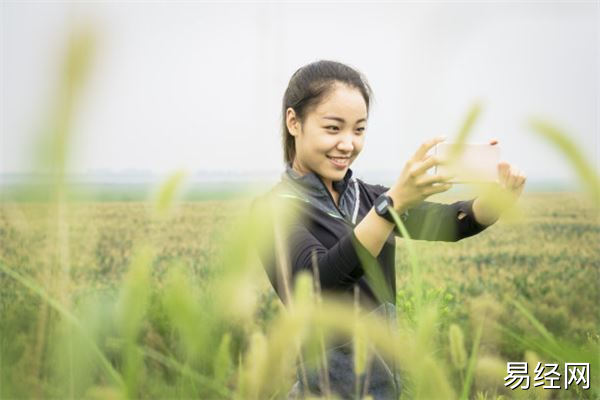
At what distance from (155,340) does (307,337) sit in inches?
74.8

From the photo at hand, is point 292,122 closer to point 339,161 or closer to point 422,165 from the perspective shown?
point 339,161

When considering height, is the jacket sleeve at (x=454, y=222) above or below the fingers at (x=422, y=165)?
below

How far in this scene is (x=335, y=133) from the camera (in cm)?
141

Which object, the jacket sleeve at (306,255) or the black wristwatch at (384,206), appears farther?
the black wristwatch at (384,206)

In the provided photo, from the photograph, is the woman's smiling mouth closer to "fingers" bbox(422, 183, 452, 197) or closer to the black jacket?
the black jacket

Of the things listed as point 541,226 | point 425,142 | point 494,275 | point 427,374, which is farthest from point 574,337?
point 541,226

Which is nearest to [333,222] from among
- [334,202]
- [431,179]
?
[334,202]

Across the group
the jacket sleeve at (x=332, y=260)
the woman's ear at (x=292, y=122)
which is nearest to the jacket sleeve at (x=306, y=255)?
the jacket sleeve at (x=332, y=260)

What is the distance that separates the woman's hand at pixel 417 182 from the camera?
3.19 feet

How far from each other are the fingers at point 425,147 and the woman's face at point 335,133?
40 cm

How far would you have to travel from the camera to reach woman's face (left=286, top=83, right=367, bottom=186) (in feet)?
4.58

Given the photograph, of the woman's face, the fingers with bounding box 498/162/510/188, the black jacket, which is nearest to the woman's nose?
the woman's face

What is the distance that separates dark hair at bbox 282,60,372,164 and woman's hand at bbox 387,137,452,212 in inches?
19.5

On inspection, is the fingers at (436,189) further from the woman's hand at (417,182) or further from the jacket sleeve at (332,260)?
the jacket sleeve at (332,260)
